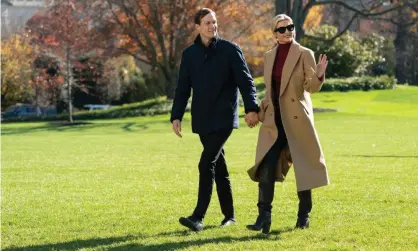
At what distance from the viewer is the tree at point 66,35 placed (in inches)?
1672

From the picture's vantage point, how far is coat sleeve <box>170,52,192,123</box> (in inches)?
331

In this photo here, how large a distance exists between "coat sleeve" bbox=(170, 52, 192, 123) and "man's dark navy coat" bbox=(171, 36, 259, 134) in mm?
147

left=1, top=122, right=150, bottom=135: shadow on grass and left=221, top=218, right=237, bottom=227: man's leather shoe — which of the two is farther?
left=1, top=122, right=150, bottom=135: shadow on grass

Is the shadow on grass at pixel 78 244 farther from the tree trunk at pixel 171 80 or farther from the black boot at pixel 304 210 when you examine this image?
the tree trunk at pixel 171 80

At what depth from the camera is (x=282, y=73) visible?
803 cm

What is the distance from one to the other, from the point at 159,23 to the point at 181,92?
36.4m

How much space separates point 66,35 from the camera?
42312 millimetres

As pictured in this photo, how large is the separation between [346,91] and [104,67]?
1556 centimetres

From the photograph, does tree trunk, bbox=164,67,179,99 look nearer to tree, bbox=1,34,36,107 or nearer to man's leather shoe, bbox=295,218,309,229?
tree, bbox=1,34,36,107

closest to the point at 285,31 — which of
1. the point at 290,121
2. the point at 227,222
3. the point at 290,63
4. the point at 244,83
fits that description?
the point at 290,63

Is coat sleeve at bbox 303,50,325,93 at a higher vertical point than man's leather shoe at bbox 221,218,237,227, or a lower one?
higher

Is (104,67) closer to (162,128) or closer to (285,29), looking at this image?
(162,128)

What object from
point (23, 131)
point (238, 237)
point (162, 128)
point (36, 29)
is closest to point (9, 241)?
point (238, 237)

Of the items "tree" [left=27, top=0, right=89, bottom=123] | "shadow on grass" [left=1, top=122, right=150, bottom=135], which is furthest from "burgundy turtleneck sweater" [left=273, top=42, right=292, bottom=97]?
"tree" [left=27, top=0, right=89, bottom=123]
